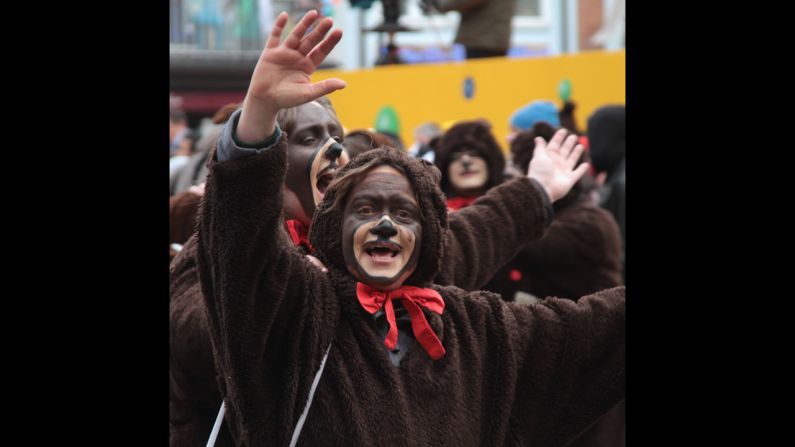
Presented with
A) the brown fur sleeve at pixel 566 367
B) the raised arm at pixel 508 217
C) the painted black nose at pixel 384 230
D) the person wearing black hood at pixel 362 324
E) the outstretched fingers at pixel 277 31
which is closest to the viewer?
the outstretched fingers at pixel 277 31

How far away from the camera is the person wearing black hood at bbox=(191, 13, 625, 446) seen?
8.26 ft

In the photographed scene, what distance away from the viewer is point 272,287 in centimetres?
263

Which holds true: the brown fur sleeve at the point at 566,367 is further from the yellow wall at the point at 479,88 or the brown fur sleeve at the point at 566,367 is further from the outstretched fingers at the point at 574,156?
the yellow wall at the point at 479,88

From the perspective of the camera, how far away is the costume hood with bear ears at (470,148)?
17.5ft

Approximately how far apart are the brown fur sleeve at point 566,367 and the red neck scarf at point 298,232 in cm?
54

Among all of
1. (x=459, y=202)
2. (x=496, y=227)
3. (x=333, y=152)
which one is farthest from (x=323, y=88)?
(x=459, y=202)

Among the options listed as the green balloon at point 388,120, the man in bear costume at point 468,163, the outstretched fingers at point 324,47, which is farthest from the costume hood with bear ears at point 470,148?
the green balloon at point 388,120

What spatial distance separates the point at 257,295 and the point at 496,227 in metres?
1.20

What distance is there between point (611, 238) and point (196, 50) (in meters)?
11.5

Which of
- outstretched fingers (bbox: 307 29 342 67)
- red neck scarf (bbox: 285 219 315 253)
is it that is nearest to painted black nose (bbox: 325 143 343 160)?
red neck scarf (bbox: 285 219 315 253)

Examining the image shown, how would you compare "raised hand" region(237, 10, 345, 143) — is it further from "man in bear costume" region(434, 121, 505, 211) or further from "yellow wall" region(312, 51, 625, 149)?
"yellow wall" region(312, 51, 625, 149)
